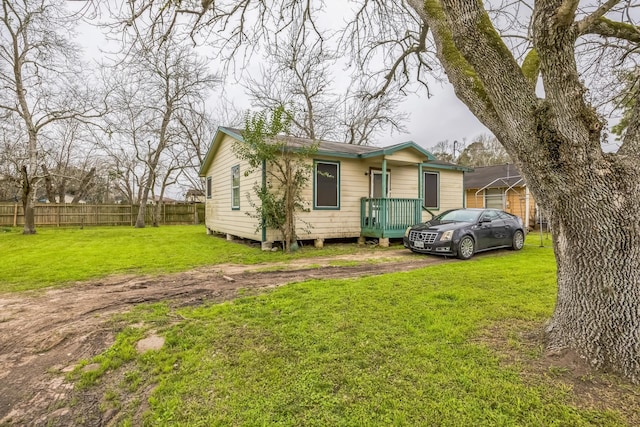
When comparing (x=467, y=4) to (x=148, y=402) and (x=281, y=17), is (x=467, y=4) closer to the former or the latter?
(x=148, y=402)

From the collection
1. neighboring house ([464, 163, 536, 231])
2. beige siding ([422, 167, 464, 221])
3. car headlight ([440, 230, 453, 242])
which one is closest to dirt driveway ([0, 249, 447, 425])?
car headlight ([440, 230, 453, 242])

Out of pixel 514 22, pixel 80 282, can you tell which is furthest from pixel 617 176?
pixel 80 282

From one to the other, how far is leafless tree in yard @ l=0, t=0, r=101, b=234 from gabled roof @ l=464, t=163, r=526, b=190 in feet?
66.4

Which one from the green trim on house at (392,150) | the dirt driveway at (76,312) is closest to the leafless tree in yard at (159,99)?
the green trim on house at (392,150)

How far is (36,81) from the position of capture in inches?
554

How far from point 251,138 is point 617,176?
753cm

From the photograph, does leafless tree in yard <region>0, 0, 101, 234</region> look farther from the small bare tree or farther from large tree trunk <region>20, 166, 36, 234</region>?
the small bare tree

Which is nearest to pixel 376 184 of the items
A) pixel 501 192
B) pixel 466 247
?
pixel 466 247

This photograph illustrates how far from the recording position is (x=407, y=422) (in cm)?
191

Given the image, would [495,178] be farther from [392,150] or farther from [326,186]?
[326,186]

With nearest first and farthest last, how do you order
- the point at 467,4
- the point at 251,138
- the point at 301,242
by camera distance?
1. the point at 467,4
2. the point at 251,138
3. the point at 301,242

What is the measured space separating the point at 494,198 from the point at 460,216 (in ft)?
38.4

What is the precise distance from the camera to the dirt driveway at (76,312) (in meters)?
2.32

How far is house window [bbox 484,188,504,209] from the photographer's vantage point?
1834 cm
